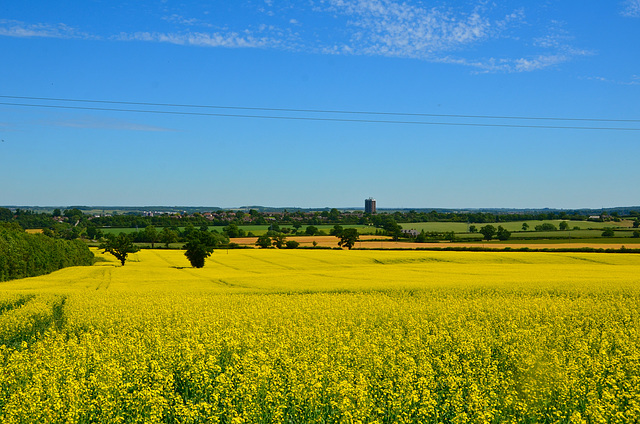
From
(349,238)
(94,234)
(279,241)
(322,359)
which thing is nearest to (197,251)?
(279,241)

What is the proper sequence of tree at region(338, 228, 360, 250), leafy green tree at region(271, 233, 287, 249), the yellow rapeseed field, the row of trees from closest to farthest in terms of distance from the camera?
the yellow rapeseed field → the row of trees → tree at region(338, 228, 360, 250) → leafy green tree at region(271, 233, 287, 249)

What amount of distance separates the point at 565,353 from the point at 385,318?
22.7ft

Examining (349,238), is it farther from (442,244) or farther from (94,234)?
(94,234)

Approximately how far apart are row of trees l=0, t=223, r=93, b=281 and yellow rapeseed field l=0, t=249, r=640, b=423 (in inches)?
1125

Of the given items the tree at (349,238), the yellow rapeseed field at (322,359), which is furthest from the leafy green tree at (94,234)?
the yellow rapeseed field at (322,359)

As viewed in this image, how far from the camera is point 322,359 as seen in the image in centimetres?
983

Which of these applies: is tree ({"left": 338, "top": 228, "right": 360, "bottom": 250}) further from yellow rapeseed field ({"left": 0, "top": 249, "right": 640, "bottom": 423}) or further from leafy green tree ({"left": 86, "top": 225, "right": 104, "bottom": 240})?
yellow rapeseed field ({"left": 0, "top": 249, "right": 640, "bottom": 423})

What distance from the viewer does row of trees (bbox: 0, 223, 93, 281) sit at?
49.4 metres

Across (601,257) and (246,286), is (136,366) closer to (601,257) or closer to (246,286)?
(246,286)

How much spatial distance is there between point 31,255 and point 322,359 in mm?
54340

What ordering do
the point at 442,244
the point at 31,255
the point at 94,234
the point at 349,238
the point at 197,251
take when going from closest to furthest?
1. the point at 31,255
2. the point at 197,251
3. the point at 442,244
4. the point at 349,238
5. the point at 94,234

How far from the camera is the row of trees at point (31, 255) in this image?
1946 inches

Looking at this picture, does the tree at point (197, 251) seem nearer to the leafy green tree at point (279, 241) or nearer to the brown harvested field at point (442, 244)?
the brown harvested field at point (442, 244)

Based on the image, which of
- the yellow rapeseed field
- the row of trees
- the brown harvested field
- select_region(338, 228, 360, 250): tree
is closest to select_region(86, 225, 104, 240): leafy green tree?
the brown harvested field
